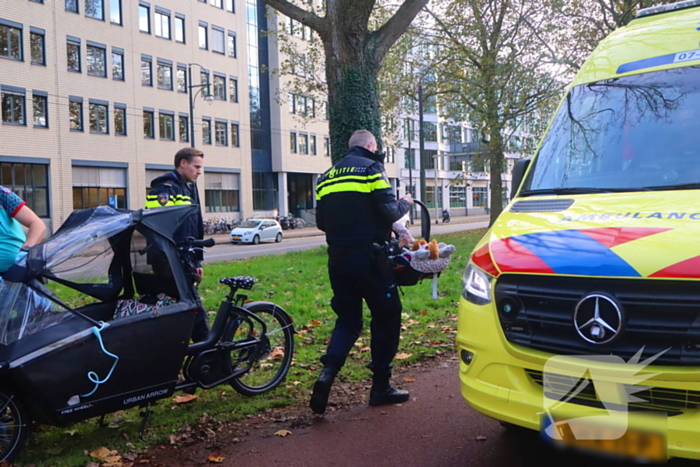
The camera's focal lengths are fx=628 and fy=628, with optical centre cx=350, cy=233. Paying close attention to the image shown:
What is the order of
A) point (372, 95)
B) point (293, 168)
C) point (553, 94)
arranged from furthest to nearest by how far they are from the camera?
point (293, 168) → point (553, 94) → point (372, 95)

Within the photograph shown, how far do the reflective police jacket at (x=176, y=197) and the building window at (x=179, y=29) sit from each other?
39.6 m

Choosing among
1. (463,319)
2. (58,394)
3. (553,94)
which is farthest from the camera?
(553,94)

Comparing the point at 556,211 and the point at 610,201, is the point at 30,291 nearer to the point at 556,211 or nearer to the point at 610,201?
the point at 556,211

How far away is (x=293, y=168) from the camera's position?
52.6 m

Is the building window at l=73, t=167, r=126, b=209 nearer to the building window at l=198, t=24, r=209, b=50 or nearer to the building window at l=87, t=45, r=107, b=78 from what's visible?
the building window at l=87, t=45, r=107, b=78

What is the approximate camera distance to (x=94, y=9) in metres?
36.1

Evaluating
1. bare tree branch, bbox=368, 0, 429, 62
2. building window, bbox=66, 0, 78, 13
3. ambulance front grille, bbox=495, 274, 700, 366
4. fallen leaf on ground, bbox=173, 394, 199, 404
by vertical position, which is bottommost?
fallen leaf on ground, bbox=173, 394, 199, 404

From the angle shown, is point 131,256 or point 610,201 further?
point 131,256

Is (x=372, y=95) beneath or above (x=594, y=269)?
above

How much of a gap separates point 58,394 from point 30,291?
625 mm

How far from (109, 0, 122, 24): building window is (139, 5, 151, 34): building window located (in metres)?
1.51

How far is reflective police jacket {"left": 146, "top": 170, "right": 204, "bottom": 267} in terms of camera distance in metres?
4.95

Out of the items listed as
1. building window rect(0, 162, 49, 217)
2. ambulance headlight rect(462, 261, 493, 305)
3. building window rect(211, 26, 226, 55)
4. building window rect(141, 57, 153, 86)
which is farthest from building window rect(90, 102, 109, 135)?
ambulance headlight rect(462, 261, 493, 305)

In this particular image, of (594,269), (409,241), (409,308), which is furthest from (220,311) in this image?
(409,308)
